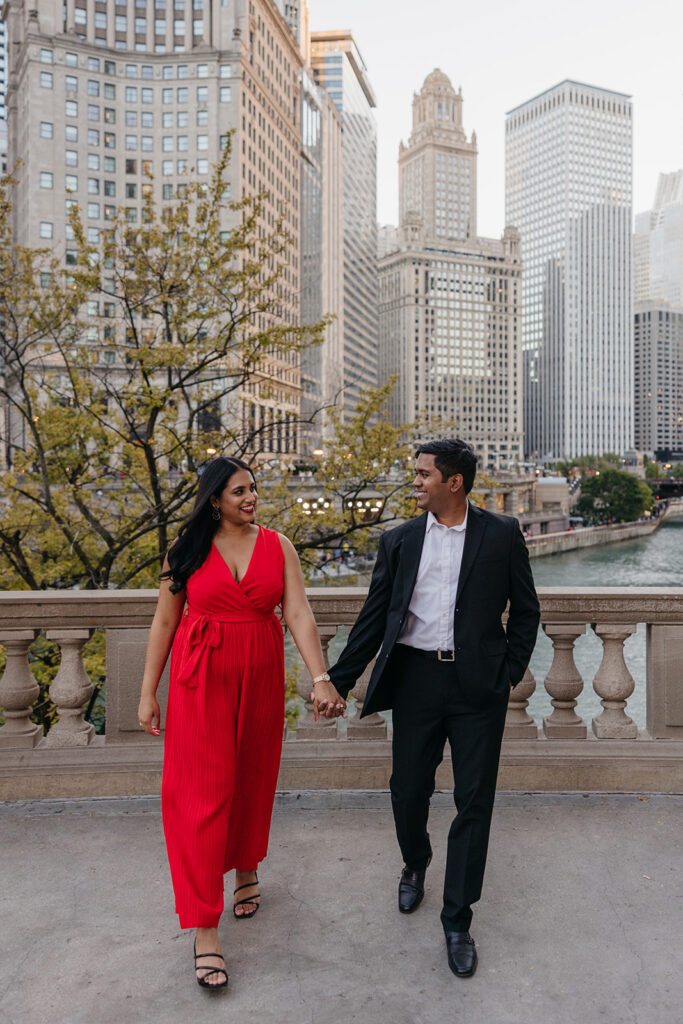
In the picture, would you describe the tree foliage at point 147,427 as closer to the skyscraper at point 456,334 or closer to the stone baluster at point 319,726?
the stone baluster at point 319,726

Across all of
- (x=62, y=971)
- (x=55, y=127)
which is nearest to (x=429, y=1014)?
(x=62, y=971)

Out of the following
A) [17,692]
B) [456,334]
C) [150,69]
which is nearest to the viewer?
[17,692]

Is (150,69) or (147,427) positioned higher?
(150,69)

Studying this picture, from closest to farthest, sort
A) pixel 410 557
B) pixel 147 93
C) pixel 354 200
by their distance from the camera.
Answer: pixel 410 557 → pixel 147 93 → pixel 354 200

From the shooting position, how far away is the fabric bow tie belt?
324cm

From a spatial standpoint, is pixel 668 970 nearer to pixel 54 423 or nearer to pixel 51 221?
pixel 54 423

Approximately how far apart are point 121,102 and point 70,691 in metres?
95.5

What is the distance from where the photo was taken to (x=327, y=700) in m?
3.43

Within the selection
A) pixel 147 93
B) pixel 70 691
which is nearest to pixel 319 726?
pixel 70 691

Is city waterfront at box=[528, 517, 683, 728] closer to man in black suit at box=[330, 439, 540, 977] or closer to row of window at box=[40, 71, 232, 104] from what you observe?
man in black suit at box=[330, 439, 540, 977]

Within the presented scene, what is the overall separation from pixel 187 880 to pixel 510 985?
1249mm

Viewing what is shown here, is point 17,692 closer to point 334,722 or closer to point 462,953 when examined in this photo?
point 334,722

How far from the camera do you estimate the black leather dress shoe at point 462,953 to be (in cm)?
308

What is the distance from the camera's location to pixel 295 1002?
9.58 feet
